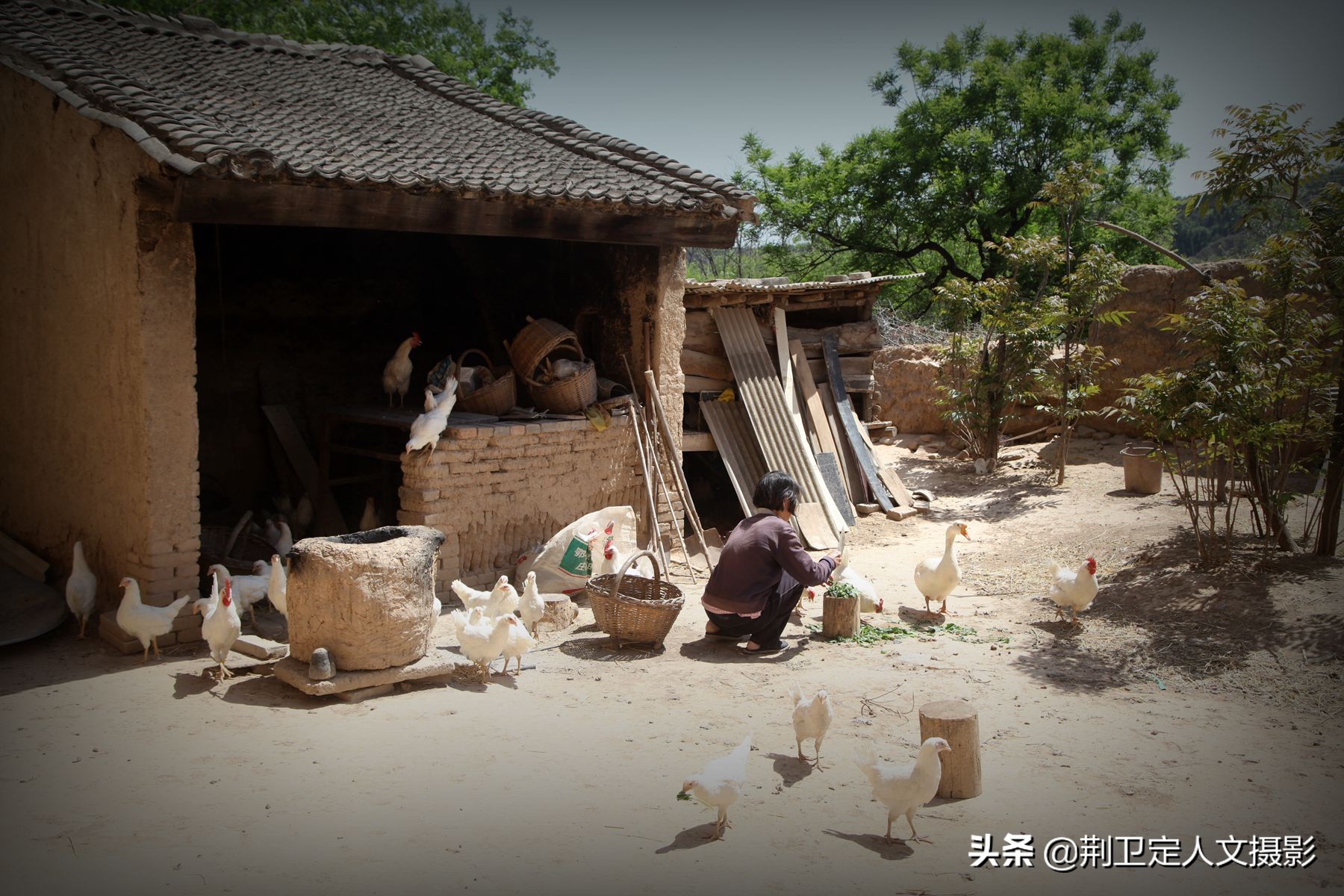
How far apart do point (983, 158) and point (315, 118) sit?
54.0 ft

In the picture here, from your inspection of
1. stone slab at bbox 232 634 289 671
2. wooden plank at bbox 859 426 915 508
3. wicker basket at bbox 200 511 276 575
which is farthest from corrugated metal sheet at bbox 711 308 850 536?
stone slab at bbox 232 634 289 671

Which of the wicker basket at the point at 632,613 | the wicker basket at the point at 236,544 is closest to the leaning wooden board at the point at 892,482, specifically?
the wicker basket at the point at 632,613

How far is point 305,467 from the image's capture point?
9984 millimetres

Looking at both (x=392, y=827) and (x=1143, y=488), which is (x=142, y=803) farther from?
(x=1143, y=488)

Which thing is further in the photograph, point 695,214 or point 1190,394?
point 695,214

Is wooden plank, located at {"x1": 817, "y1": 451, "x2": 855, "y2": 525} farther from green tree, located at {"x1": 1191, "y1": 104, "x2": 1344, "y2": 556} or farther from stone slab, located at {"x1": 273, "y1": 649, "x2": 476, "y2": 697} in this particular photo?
stone slab, located at {"x1": 273, "y1": 649, "x2": 476, "y2": 697}

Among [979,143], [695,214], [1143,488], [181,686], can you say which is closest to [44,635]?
[181,686]

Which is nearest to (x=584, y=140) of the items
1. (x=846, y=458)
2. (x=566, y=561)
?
(x=566, y=561)

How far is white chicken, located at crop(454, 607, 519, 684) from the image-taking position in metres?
6.05

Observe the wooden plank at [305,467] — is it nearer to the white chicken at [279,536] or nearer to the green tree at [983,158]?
the white chicken at [279,536]

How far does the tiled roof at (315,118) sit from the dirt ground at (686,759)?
11.3 ft

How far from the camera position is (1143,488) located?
10.8m

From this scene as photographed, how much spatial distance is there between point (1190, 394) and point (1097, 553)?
2191 mm

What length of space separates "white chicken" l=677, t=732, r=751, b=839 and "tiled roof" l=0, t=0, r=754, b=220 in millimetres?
4855
